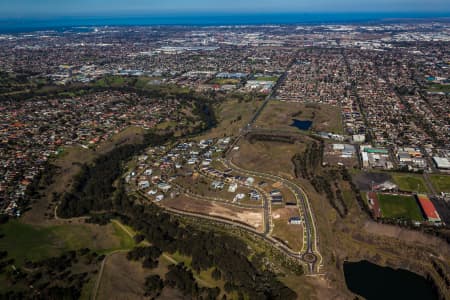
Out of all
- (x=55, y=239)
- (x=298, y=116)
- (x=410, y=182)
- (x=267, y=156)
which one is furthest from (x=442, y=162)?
(x=55, y=239)

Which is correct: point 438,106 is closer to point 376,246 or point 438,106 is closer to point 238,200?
point 376,246

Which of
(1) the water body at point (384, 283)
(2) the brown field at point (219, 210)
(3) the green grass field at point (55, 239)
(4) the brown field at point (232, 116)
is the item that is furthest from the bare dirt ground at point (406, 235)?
(4) the brown field at point (232, 116)

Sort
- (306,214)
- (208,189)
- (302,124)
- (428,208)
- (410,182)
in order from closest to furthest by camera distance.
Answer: (306,214) < (428,208) < (208,189) < (410,182) < (302,124)

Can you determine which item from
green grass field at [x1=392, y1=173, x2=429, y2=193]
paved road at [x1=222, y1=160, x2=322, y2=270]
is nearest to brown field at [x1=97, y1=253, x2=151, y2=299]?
paved road at [x1=222, y1=160, x2=322, y2=270]

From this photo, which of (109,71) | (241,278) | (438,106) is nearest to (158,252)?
(241,278)

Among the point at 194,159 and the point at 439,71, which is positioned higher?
the point at 439,71

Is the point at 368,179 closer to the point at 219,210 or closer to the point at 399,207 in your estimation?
the point at 399,207
